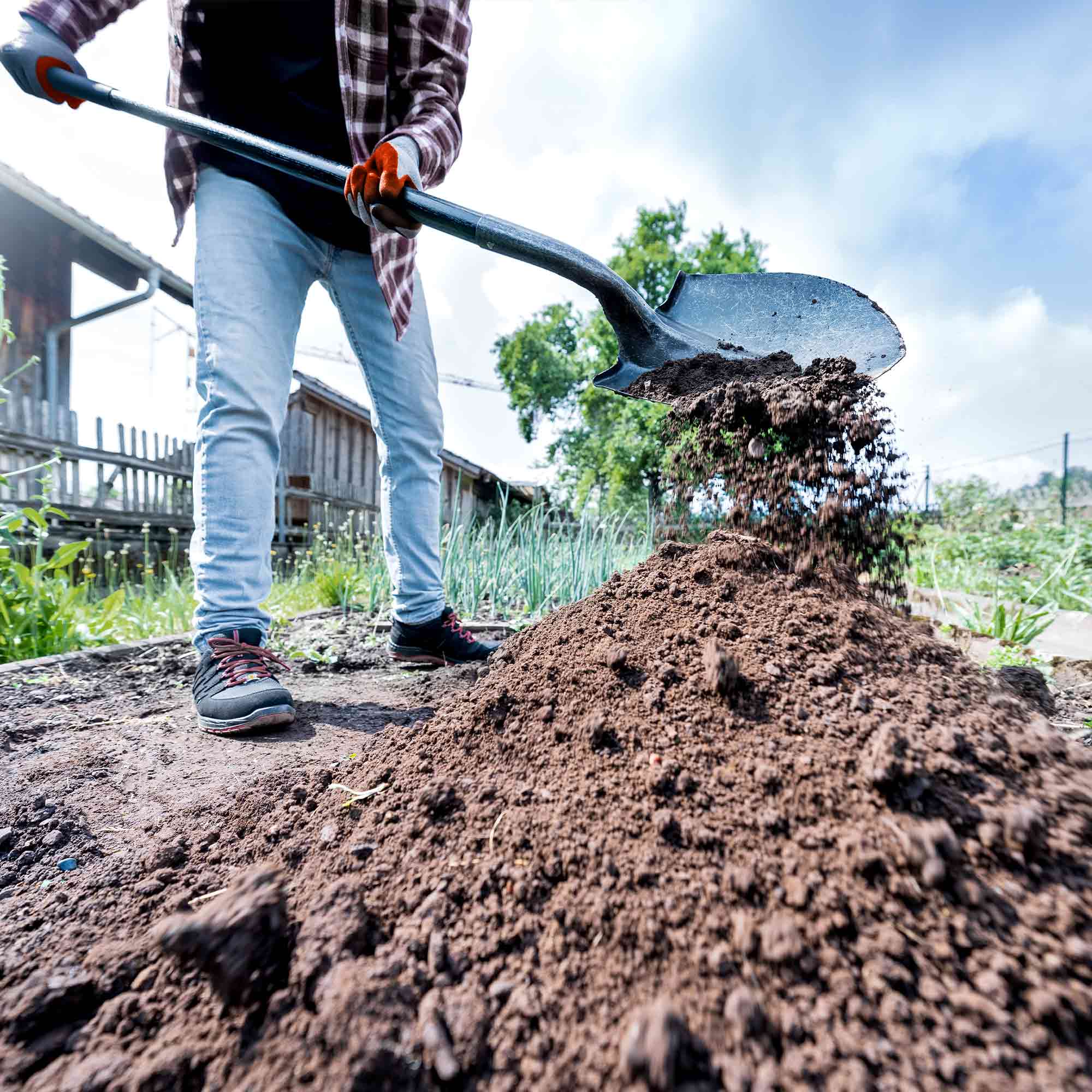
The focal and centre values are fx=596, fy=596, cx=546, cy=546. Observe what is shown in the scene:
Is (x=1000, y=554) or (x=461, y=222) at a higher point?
(x=461, y=222)

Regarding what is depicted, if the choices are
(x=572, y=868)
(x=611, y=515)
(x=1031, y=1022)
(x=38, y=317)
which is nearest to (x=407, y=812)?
(x=572, y=868)

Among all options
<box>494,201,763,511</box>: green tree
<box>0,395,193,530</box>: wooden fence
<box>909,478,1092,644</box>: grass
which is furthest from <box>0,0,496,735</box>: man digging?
<box>494,201,763,511</box>: green tree

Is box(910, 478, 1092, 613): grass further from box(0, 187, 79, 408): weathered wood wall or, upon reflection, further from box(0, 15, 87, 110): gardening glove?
box(0, 187, 79, 408): weathered wood wall

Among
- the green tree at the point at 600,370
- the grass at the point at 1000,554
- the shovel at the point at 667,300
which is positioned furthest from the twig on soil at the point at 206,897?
the green tree at the point at 600,370

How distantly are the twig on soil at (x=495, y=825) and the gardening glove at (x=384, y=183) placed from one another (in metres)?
1.55

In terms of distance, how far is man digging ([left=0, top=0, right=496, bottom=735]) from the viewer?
170cm

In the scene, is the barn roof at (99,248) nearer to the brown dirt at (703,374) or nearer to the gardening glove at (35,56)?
the gardening glove at (35,56)

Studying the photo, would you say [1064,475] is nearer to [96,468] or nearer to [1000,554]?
[1000,554]

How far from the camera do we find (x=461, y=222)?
1.59 metres

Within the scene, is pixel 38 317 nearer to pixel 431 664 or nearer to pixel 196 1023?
pixel 431 664

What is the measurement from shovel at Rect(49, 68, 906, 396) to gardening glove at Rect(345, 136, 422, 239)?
0.12 feet

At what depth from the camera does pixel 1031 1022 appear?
51 cm

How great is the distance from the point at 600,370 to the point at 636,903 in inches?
706

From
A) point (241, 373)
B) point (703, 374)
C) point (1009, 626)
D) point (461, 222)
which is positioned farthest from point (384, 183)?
point (1009, 626)
